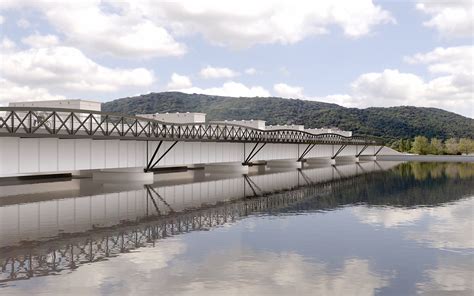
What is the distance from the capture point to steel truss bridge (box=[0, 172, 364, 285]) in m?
18.4

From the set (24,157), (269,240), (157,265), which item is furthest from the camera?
(24,157)

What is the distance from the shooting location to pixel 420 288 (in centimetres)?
1541

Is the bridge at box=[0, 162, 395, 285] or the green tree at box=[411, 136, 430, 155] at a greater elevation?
the green tree at box=[411, 136, 430, 155]

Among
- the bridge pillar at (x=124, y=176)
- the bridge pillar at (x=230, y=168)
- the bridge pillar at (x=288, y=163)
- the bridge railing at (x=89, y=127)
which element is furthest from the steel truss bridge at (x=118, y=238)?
the bridge pillar at (x=288, y=163)

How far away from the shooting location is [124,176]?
56500 millimetres

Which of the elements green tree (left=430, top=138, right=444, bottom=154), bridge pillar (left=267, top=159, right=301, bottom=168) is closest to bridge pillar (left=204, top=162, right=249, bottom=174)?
bridge pillar (left=267, top=159, right=301, bottom=168)

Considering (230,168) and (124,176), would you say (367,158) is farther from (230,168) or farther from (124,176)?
(124,176)

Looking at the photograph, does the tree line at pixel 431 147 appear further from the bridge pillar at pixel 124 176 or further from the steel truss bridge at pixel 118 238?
the steel truss bridge at pixel 118 238

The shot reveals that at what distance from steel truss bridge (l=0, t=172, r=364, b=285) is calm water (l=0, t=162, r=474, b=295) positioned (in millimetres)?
56

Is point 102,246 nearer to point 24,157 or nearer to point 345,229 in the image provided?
point 345,229

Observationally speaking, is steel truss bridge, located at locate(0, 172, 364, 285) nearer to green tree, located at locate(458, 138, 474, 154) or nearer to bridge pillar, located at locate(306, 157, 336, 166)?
bridge pillar, located at locate(306, 157, 336, 166)

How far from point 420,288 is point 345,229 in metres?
11.1

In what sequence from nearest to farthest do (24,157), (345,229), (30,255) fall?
(30,255) → (345,229) → (24,157)

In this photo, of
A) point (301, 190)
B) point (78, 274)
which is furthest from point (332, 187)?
point (78, 274)
